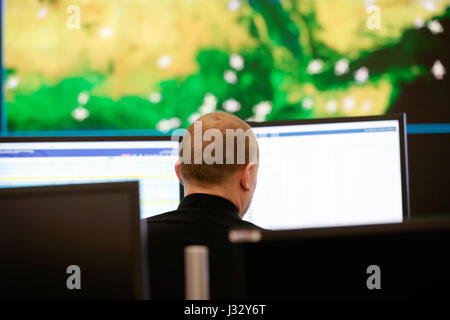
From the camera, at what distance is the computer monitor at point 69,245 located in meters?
0.68

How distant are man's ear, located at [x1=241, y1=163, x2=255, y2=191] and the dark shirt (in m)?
0.10

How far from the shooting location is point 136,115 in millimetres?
2285

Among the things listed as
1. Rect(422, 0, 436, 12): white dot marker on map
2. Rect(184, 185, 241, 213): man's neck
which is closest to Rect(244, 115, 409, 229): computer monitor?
Rect(184, 185, 241, 213): man's neck

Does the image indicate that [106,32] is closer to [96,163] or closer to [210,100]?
[210,100]

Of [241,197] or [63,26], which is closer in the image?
[241,197]

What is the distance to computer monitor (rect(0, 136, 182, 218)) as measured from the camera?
1602 mm

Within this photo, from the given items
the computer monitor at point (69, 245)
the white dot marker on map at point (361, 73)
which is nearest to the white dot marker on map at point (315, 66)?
the white dot marker on map at point (361, 73)

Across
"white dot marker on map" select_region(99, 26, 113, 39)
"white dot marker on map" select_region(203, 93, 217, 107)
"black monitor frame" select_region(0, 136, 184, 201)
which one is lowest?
"black monitor frame" select_region(0, 136, 184, 201)

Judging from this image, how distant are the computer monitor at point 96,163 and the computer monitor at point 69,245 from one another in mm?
896

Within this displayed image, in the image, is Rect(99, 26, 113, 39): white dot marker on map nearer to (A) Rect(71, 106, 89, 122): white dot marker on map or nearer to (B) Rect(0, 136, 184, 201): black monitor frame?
(A) Rect(71, 106, 89, 122): white dot marker on map
